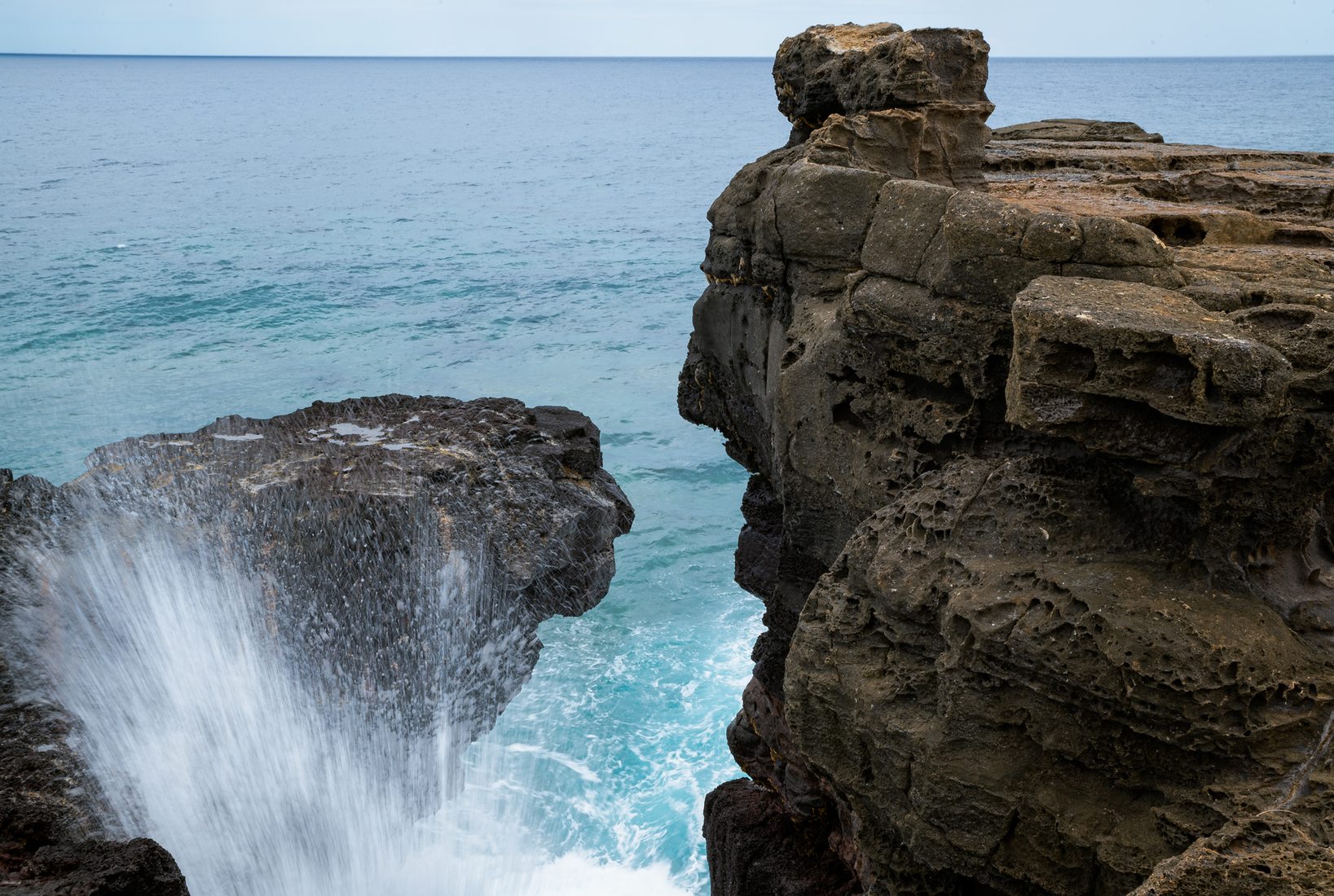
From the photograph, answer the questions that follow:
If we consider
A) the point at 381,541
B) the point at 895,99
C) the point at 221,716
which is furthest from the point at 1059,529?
the point at 221,716

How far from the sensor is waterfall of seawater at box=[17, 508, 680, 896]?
7289 mm

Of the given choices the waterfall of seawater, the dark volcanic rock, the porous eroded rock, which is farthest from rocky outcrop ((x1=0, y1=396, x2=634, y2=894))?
the dark volcanic rock

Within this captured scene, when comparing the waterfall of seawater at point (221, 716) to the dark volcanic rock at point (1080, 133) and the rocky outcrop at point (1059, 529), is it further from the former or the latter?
the dark volcanic rock at point (1080, 133)

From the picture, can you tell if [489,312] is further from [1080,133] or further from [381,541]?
[381,541]

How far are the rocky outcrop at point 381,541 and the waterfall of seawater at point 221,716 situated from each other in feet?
0.18

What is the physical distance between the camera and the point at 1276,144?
133 ft

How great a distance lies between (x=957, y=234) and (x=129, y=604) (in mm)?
6045

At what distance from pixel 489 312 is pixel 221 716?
21.5m

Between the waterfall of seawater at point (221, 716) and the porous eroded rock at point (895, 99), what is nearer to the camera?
the porous eroded rock at point (895, 99)

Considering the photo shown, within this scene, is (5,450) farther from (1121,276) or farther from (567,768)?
(1121,276)

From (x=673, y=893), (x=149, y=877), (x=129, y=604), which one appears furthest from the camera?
(x=673, y=893)

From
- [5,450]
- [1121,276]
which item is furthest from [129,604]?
[5,450]

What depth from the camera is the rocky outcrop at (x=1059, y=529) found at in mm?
3936

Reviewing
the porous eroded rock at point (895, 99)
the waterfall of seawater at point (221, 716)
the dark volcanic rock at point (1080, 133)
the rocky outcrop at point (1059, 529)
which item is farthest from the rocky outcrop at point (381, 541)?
the dark volcanic rock at point (1080, 133)
